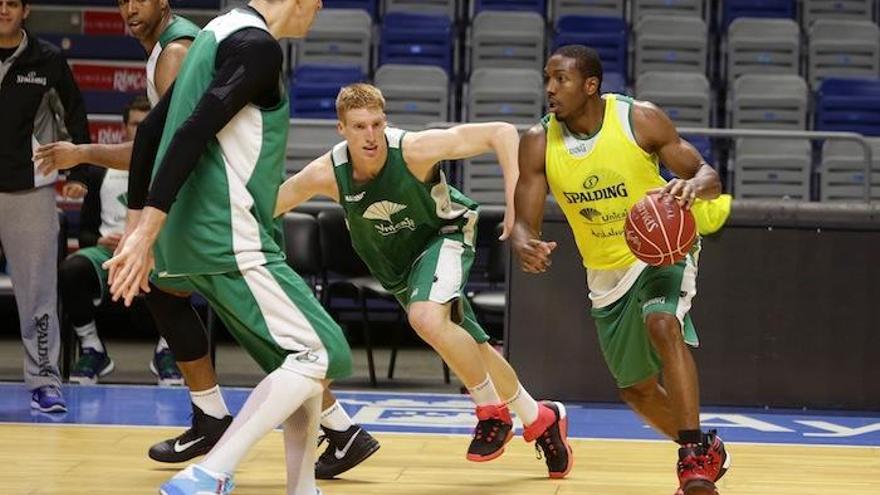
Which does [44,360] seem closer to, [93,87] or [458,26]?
[93,87]

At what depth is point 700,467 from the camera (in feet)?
16.1

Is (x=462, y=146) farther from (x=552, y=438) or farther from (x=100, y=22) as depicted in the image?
(x=100, y=22)

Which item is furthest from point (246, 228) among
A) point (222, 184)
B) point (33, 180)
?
point (33, 180)

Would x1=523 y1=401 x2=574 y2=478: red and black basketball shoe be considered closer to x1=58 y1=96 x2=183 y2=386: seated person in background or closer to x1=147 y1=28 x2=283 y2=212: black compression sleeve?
x1=147 y1=28 x2=283 y2=212: black compression sleeve

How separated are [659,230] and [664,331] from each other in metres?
0.36

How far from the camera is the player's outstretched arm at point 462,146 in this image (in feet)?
18.9

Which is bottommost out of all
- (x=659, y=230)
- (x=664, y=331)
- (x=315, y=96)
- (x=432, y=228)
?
(x=664, y=331)

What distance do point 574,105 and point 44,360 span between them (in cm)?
337

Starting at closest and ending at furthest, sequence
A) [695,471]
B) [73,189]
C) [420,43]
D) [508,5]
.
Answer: [695,471] < [73,189] < [420,43] < [508,5]

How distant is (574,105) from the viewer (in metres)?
5.39

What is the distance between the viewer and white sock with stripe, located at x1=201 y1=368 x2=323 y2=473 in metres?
4.11

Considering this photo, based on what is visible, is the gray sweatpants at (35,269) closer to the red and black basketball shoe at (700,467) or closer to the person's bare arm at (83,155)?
the person's bare arm at (83,155)

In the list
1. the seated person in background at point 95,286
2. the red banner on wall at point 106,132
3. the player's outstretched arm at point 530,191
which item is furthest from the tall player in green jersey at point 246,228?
the red banner on wall at point 106,132

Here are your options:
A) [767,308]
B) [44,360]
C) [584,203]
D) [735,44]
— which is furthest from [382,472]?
[735,44]
